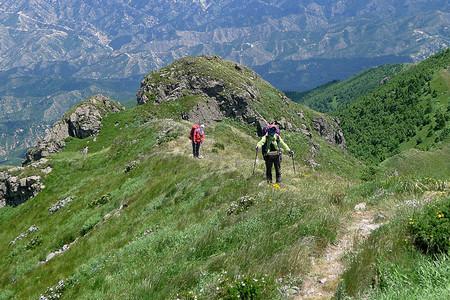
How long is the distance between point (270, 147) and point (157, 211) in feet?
23.0

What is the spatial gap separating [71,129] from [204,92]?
1438 inches

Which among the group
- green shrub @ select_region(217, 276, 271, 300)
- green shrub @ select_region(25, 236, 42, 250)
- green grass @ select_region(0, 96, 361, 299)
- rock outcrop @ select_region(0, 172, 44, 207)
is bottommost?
rock outcrop @ select_region(0, 172, 44, 207)

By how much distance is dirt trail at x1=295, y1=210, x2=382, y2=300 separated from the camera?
416 inches

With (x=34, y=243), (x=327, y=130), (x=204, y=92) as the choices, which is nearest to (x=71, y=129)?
(x=204, y=92)

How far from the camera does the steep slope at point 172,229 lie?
476 inches

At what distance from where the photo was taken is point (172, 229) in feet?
62.6

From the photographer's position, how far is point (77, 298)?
53.8 ft

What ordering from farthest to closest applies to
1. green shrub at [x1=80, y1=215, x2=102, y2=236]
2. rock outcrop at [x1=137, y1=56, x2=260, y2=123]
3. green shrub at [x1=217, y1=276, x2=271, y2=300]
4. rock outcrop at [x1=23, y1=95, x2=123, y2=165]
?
rock outcrop at [x1=137, y1=56, x2=260, y2=123], rock outcrop at [x1=23, y1=95, x2=123, y2=165], green shrub at [x1=80, y1=215, x2=102, y2=236], green shrub at [x1=217, y1=276, x2=271, y2=300]

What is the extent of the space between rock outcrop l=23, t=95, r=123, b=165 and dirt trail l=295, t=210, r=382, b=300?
92415mm

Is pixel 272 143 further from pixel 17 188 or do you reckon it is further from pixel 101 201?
pixel 17 188

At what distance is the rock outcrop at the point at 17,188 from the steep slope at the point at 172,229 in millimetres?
7400

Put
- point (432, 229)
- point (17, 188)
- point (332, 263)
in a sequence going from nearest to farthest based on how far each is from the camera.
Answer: point (432, 229) < point (332, 263) < point (17, 188)

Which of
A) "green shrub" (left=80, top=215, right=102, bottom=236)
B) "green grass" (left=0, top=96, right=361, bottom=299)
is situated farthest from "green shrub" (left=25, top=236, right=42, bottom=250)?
"green shrub" (left=80, top=215, right=102, bottom=236)

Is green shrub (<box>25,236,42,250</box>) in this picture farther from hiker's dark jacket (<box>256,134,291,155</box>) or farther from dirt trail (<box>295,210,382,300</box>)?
dirt trail (<box>295,210,382,300</box>)
